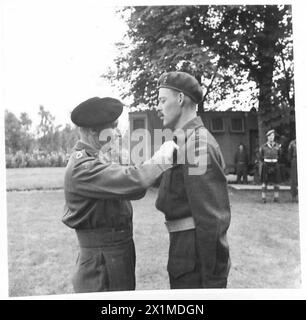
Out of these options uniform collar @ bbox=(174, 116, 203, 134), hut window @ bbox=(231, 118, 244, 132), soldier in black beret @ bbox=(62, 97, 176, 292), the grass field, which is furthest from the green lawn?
hut window @ bbox=(231, 118, 244, 132)

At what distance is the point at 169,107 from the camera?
142 centimetres

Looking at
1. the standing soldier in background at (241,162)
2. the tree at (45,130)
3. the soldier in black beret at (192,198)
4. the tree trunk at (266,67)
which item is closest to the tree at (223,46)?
the tree trunk at (266,67)

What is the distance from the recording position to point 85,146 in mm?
1291

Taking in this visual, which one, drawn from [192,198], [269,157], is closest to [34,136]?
[192,198]

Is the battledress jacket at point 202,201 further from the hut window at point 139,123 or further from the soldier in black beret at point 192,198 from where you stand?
the hut window at point 139,123

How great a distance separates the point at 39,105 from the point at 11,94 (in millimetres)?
158

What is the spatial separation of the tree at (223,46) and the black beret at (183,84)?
0.46 ft

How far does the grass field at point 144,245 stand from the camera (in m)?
1.49

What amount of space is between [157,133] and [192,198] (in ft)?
1.14

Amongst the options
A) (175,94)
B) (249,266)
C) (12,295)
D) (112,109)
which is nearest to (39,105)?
(112,109)

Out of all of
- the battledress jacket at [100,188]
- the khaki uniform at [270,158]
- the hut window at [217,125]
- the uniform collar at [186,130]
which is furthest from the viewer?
the khaki uniform at [270,158]
